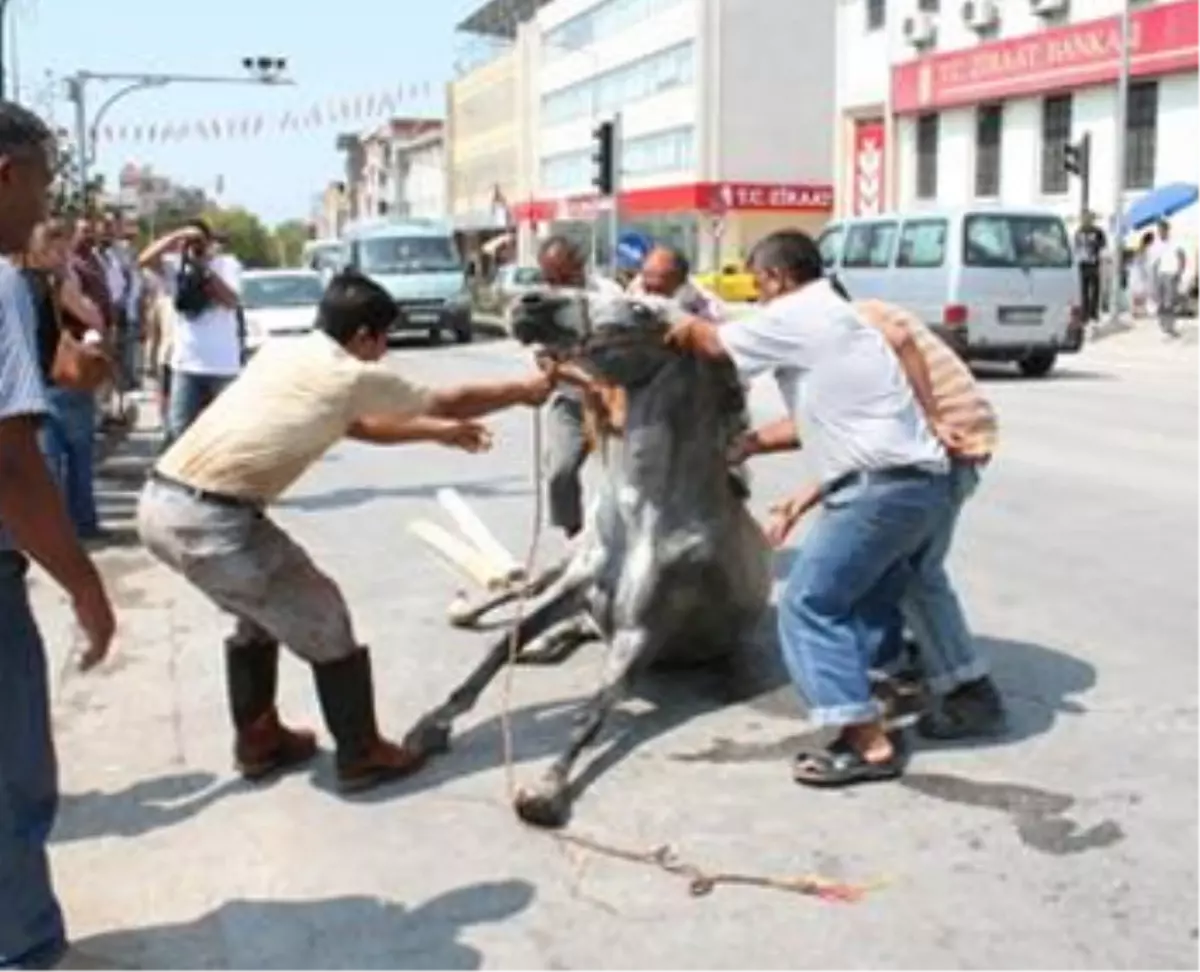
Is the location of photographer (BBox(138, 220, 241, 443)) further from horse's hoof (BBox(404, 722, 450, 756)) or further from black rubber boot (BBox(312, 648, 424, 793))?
black rubber boot (BBox(312, 648, 424, 793))

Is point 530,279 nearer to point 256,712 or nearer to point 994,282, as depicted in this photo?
point 256,712

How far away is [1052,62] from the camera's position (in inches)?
1491

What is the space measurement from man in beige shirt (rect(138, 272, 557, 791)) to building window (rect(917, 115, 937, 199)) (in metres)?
39.2

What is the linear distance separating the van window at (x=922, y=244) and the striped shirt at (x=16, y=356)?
17.9 meters

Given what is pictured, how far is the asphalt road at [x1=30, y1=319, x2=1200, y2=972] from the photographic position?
13.9 ft

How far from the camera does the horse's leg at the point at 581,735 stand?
504 centimetres

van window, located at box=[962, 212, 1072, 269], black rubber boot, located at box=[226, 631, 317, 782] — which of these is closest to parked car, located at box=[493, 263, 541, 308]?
black rubber boot, located at box=[226, 631, 317, 782]

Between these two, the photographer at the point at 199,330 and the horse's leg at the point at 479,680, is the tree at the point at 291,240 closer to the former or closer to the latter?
the photographer at the point at 199,330

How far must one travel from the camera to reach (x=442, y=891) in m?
4.57

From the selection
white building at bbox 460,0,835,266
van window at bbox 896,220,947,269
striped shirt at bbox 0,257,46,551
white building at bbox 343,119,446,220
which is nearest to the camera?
striped shirt at bbox 0,257,46,551

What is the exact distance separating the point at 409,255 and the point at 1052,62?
15.0 meters

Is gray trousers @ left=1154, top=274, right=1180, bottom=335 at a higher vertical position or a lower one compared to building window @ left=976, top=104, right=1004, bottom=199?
lower

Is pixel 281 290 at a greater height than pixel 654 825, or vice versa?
pixel 281 290

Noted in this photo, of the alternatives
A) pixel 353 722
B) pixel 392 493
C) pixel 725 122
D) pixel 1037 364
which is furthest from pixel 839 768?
pixel 725 122
